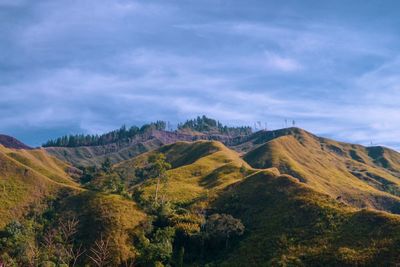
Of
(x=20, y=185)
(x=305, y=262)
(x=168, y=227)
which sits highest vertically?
(x=20, y=185)

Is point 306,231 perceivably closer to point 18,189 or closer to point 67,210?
point 67,210

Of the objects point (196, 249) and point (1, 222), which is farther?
point (1, 222)

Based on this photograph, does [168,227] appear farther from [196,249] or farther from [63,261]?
[63,261]

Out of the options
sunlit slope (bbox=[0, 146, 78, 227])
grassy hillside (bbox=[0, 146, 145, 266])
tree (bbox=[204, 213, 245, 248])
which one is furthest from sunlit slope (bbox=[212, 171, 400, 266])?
sunlit slope (bbox=[0, 146, 78, 227])

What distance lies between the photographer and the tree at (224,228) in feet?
334

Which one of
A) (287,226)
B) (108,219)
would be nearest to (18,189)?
(108,219)

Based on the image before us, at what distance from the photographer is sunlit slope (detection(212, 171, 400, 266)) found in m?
81.7

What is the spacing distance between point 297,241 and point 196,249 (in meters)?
25.5

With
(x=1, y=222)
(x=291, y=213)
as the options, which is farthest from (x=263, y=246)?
(x=1, y=222)

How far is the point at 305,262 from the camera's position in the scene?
273ft

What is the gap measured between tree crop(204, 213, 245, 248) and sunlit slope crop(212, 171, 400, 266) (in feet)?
8.78

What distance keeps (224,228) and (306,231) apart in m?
19.5

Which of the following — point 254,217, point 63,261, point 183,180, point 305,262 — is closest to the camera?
point 305,262

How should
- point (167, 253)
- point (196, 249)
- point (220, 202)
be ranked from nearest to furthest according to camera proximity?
point (167, 253)
point (196, 249)
point (220, 202)
